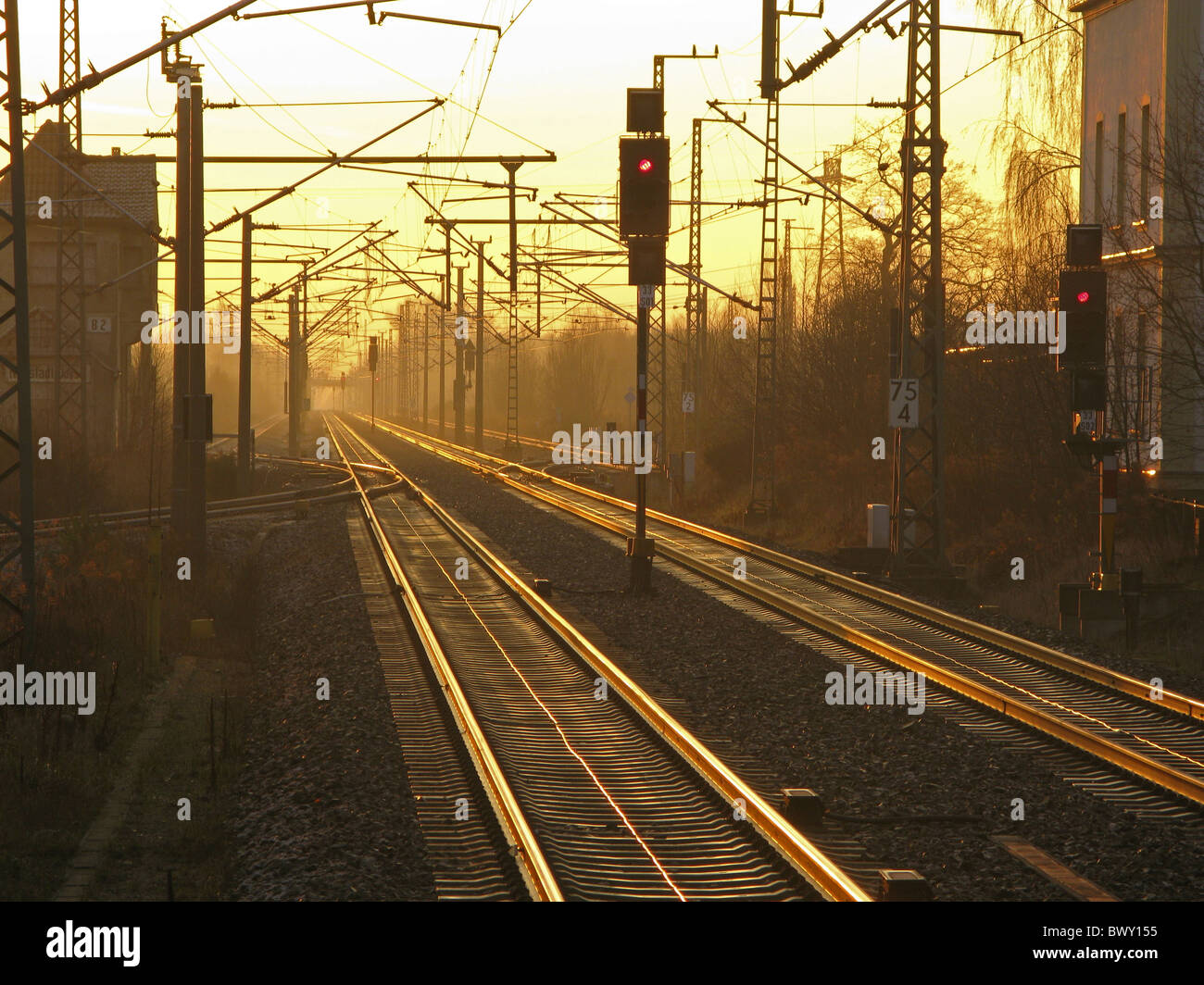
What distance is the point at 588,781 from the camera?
871 cm

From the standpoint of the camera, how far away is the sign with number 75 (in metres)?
17.9

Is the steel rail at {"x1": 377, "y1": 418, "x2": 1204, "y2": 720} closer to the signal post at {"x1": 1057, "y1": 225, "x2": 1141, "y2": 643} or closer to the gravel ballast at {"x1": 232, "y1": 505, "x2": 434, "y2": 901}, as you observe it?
the signal post at {"x1": 1057, "y1": 225, "x2": 1141, "y2": 643}

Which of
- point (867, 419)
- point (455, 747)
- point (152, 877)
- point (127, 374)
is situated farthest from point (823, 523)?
point (127, 374)

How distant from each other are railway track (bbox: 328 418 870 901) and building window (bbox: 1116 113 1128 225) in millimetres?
14625

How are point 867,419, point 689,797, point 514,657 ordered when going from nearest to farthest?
point 689,797 < point 514,657 < point 867,419

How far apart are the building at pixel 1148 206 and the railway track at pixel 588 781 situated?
11321 millimetres

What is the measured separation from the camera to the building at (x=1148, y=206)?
21.0 m

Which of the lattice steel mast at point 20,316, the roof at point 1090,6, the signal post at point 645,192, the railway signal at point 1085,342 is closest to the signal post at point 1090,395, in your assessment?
the railway signal at point 1085,342

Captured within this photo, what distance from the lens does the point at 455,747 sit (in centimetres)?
946

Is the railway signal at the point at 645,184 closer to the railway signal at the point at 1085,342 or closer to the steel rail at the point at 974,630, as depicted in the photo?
the railway signal at the point at 1085,342

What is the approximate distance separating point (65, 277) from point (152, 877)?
40.2 m

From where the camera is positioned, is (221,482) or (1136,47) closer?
(1136,47)

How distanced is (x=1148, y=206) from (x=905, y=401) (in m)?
7.83
